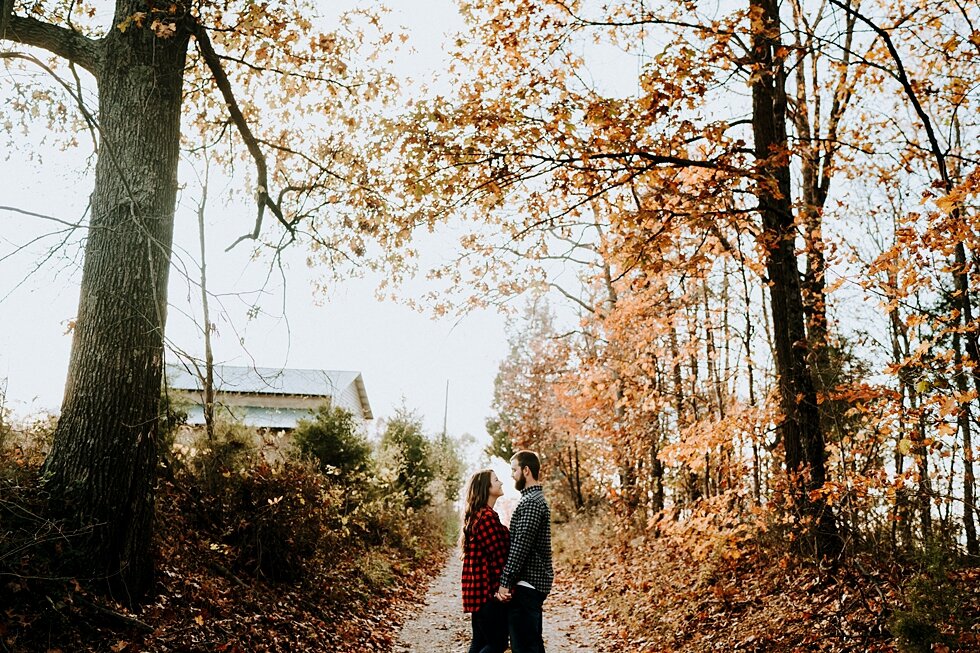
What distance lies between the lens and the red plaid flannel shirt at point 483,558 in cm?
505

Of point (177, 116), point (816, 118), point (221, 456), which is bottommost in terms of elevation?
point (221, 456)

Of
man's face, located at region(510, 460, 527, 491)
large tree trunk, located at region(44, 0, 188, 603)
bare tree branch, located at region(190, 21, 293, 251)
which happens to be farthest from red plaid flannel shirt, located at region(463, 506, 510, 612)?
bare tree branch, located at region(190, 21, 293, 251)

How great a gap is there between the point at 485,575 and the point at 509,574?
27 centimetres

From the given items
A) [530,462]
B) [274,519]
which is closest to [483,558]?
[530,462]

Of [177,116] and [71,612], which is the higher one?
[177,116]

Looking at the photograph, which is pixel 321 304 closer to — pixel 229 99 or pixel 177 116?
pixel 229 99

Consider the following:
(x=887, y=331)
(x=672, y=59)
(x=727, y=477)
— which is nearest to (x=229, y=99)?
(x=672, y=59)

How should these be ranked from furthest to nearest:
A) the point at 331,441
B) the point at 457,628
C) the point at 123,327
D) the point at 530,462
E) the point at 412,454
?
the point at 412,454 → the point at 331,441 → the point at 457,628 → the point at 123,327 → the point at 530,462

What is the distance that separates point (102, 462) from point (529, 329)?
30371 millimetres

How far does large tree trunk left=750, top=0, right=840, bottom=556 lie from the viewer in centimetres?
765

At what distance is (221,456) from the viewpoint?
8578 millimetres

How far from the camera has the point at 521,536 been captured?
497cm

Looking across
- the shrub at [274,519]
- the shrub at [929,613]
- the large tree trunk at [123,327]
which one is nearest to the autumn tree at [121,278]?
the large tree trunk at [123,327]

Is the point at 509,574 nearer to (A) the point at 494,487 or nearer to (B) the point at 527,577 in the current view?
(B) the point at 527,577
